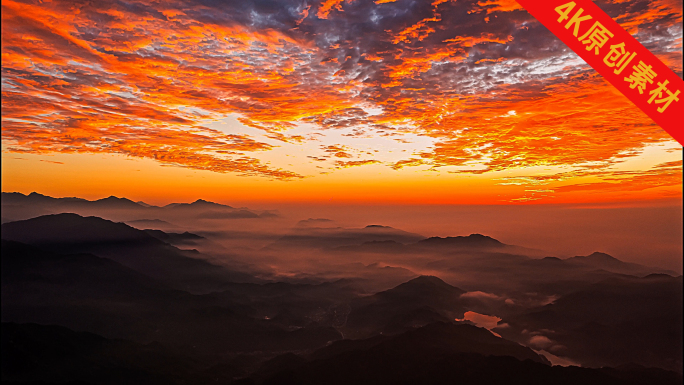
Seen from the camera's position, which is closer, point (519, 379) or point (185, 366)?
point (519, 379)

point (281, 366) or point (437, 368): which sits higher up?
point (281, 366)

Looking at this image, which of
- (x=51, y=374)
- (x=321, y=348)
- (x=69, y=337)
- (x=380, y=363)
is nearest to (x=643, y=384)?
(x=380, y=363)

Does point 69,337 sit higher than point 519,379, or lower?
higher

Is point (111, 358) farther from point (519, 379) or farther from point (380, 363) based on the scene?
point (519, 379)

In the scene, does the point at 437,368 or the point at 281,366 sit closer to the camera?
the point at 281,366

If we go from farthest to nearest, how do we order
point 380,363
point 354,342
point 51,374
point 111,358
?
point 354,342 < point 380,363 < point 111,358 < point 51,374

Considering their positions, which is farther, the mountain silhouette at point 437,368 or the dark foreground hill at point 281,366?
the mountain silhouette at point 437,368

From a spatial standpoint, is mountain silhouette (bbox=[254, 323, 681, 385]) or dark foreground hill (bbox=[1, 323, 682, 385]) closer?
dark foreground hill (bbox=[1, 323, 682, 385])

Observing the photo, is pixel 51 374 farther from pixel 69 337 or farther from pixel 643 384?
pixel 643 384

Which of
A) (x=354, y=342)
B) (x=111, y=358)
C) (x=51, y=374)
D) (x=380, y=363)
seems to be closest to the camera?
(x=51, y=374)
